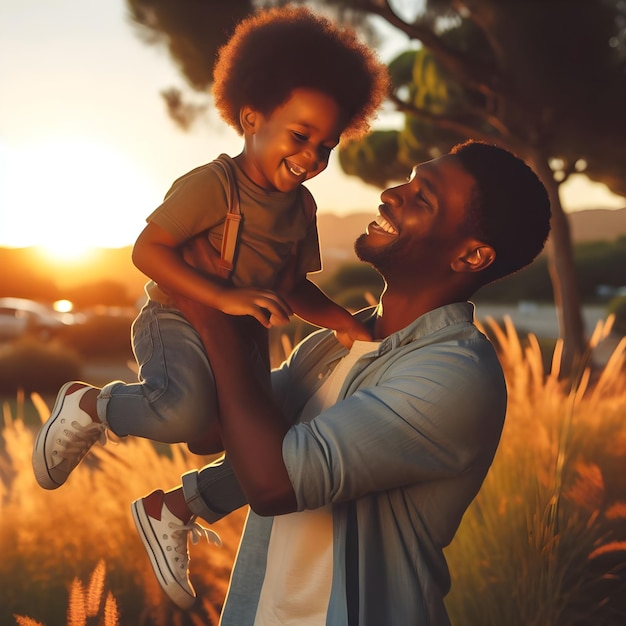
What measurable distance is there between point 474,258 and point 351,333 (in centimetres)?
38

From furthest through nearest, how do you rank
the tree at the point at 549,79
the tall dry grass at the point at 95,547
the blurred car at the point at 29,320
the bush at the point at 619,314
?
the bush at the point at 619,314
the blurred car at the point at 29,320
the tree at the point at 549,79
the tall dry grass at the point at 95,547

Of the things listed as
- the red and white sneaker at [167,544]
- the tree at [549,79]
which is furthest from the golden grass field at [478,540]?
the tree at [549,79]

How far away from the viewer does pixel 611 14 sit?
12.0m

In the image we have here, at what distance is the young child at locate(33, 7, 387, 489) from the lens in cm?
222

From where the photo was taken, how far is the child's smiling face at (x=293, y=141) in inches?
92.2

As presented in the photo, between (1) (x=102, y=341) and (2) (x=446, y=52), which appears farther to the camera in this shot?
(1) (x=102, y=341)

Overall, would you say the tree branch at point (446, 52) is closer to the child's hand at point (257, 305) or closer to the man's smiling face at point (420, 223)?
the man's smiling face at point (420, 223)

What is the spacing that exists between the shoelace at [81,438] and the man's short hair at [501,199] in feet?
3.50

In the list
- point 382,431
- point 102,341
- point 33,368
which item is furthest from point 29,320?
point 382,431

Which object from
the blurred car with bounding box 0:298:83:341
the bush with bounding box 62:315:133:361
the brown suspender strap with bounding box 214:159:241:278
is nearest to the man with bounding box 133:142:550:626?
the brown suspender strap with bounding box 214:159:241:278

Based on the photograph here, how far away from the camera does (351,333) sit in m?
2.46

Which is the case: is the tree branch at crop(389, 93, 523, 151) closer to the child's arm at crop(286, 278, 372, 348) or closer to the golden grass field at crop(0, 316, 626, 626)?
the golden grass field at crop(0, 316, 626, 626)

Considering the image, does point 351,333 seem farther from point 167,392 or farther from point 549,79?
point 549,79

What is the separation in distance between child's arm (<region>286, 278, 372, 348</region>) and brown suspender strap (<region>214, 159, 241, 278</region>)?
0.26 meters
